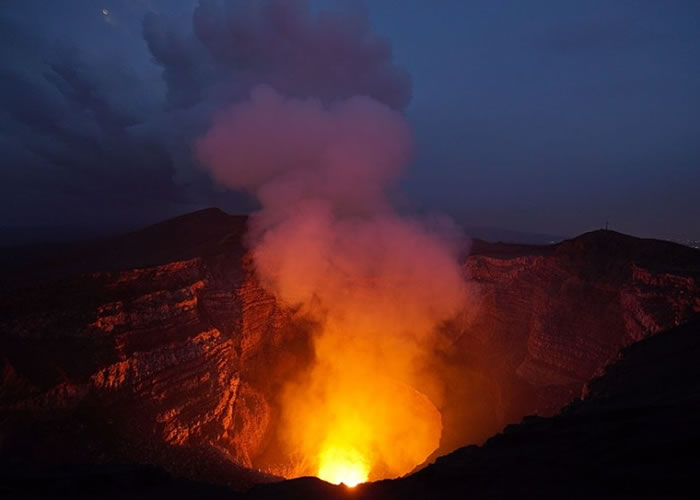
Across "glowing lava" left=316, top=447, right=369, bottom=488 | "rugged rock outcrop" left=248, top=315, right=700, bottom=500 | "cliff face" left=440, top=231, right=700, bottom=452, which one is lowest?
"glowing lava" left=316, top=447, right=369, bottom=488

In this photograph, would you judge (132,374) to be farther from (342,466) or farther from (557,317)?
(557,317)

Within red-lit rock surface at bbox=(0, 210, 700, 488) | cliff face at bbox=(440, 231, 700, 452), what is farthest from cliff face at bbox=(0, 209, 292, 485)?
cliff face at bbox=(440, 231, 700, 452)

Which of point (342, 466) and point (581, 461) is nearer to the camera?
point (581, 461)

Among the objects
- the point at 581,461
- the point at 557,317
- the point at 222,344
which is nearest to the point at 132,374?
the point at 222,344

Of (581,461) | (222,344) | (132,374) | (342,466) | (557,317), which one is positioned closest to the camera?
(581,461)

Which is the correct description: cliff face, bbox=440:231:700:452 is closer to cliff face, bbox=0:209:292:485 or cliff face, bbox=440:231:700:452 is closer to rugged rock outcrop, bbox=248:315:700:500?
rugged rock outcrop, bbox=248:315:700:500

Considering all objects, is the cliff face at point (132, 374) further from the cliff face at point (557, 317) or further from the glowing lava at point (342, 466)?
the cliff face at point (557, 317)
